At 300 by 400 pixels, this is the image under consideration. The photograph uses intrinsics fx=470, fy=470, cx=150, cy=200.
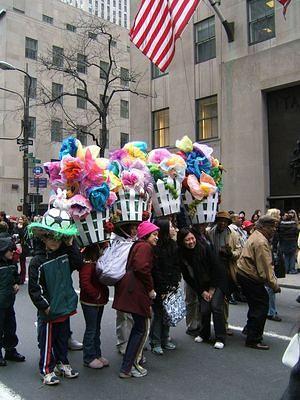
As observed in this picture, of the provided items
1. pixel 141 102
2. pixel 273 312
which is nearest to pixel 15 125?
pixel 141 102

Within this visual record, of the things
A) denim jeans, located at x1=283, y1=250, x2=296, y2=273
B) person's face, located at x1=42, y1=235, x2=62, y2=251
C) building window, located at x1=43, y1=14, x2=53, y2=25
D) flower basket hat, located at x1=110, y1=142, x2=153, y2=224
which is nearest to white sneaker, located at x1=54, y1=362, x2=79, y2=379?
person's face, located at x1=42, y1=235, x2=62, y2=251

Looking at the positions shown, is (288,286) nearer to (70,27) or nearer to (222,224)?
(222,224)

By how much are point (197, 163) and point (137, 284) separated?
2.48 metres

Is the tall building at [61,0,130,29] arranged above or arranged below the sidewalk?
above

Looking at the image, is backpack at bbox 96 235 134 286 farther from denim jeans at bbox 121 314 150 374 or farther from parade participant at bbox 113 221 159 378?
denim jeans at bbox 121 314 150 374

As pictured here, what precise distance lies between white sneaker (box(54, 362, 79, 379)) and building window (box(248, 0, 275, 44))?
16.4m

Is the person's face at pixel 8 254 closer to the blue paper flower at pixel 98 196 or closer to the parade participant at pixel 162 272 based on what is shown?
the blue paper flower at pixel 98 196

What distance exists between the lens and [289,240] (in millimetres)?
12875

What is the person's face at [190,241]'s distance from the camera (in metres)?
6.23

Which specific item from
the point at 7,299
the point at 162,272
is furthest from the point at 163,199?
the point at 7,299

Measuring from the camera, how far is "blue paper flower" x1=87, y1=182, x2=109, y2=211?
210 inches

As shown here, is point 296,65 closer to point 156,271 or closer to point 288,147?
point 288,147

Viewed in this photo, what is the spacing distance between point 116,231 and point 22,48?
3896cm

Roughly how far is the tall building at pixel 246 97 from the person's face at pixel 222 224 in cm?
1050
